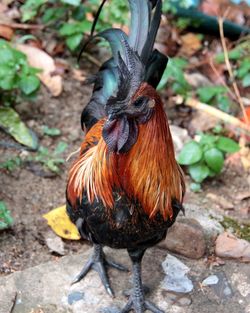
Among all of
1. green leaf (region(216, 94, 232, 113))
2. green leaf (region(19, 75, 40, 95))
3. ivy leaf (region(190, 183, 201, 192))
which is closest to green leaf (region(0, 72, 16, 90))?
green leaf (region(19, 75, 40, 95))

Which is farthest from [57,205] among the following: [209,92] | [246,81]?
[246,81]

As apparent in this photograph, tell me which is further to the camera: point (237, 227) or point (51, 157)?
point (51, 157)

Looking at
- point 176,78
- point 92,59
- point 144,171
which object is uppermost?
point 144,171

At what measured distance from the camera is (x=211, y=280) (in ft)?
11.8

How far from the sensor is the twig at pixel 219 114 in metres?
4.90

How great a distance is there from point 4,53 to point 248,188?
6.36 ft

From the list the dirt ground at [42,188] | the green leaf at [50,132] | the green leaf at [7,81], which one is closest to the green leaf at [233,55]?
the dirt ground at [42,188]

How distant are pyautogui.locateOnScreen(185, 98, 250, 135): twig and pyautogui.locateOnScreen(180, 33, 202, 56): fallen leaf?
2.95 ft

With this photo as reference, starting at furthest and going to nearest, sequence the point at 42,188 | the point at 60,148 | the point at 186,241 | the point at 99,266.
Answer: the point at 60,148
the point at 42,188
the point at 186,241
the point at 99,266

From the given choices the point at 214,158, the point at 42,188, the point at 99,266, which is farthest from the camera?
the point at 214,158

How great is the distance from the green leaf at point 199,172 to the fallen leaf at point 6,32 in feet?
5.86

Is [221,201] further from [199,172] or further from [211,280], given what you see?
[211,280]

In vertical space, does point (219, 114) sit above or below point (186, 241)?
above

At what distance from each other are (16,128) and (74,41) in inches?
35.4
